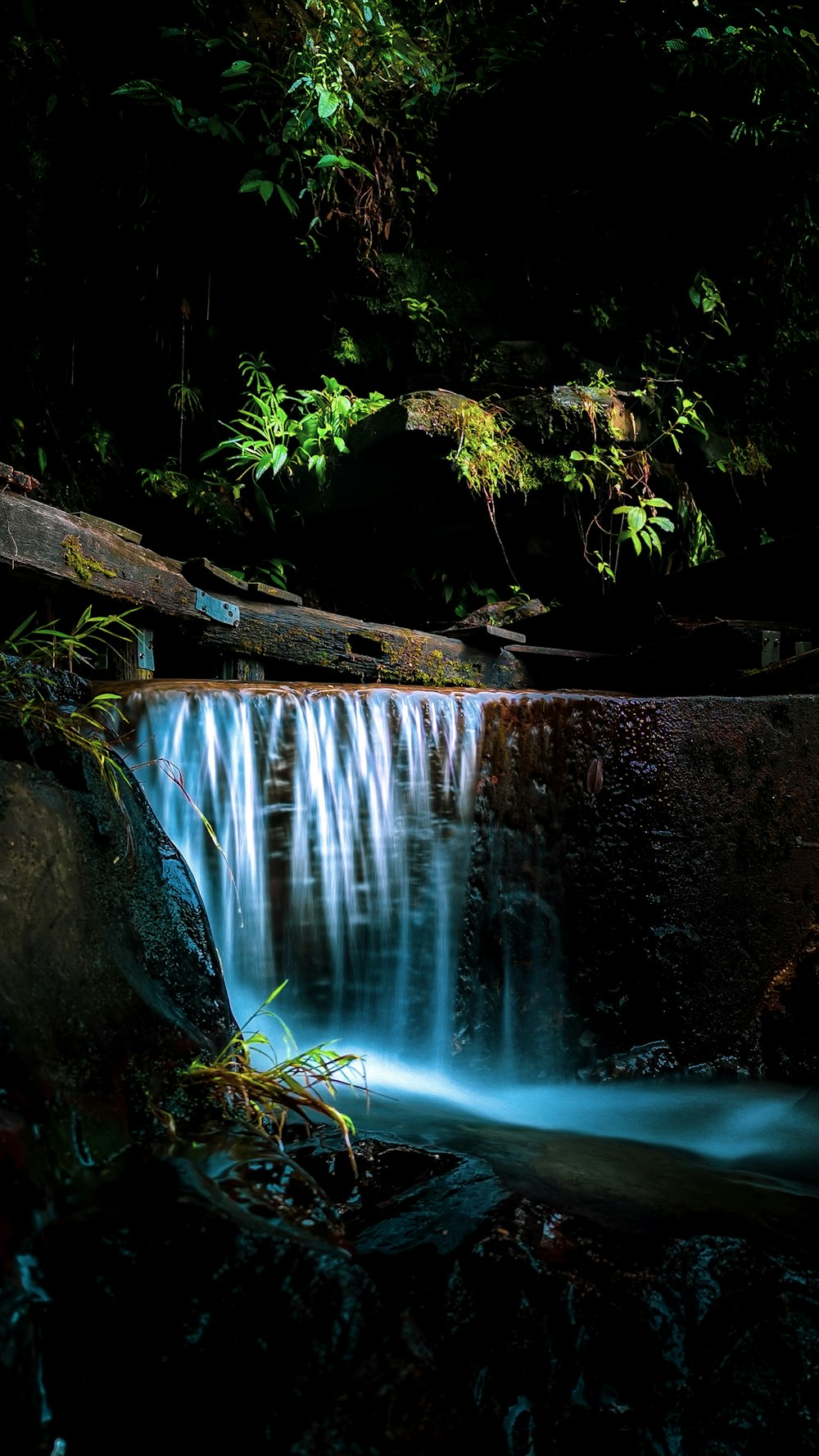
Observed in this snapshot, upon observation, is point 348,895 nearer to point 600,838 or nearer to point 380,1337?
point 600,838

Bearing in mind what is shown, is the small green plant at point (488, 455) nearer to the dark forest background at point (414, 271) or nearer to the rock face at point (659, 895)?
the dark forest background at point (414, 271)

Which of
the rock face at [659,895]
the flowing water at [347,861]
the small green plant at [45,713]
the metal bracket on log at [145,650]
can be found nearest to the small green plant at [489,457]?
the metal bracket on log at [145,650]

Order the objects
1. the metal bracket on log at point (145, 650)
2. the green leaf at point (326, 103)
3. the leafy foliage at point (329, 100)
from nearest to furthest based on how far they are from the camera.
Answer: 1. the metal bracket on log at point (145, 650)
2. the green leaf at point (326, 103)
3. the leafy foliage at point (329, 100)

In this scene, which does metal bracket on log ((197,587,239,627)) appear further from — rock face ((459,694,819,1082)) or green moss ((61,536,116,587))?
rock face ((459,694,819,1082))

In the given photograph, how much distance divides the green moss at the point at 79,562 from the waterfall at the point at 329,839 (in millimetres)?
1015

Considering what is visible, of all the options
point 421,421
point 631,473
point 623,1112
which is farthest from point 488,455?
point 623,1112

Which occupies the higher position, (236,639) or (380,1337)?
(236,639)

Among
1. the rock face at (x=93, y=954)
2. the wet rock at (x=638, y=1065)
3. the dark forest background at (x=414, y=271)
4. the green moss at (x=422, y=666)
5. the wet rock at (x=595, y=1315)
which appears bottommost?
the wet rock at (x=638, y=1065)

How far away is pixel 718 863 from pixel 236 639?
11.3 feet

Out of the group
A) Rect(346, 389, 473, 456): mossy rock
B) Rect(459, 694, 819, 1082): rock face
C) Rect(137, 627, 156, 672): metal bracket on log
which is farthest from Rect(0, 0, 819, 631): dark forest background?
Rect(459, 694, 819, 1082): rock face

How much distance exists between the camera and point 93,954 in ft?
6.82

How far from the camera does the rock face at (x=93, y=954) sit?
1.77 meters

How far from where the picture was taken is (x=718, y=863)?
12.3ft

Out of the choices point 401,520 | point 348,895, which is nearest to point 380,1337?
point 348,895
